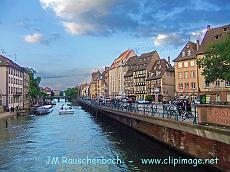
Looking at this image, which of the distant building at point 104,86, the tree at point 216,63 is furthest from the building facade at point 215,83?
the distant building at point 104,86

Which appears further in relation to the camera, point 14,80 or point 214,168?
point 14,80

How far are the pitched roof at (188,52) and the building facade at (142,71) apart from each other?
19.3 metres

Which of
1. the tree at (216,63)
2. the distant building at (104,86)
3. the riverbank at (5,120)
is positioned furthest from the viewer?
the distant building at (104,86)

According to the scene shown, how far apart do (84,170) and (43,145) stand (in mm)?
11844

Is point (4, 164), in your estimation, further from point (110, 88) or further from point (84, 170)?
point (110, 88)

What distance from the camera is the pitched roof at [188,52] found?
8156 cm

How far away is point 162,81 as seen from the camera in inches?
3656

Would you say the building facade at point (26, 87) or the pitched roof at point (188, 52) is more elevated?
the pitched roof at point (188, 52)

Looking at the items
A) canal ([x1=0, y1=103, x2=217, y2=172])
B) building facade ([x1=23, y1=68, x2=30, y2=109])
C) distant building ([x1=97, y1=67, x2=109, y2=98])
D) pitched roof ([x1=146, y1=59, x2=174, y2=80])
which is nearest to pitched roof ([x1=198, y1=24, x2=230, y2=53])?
pitched roof ([x1=146, y1=59, x2=174, y2=80])

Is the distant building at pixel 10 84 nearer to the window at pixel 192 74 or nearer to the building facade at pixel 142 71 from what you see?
the building facade at pixel 142 71

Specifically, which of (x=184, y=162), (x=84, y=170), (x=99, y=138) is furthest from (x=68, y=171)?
(x=99, y=138)

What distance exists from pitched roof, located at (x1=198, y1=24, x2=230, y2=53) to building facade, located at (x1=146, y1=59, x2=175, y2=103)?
71.7ft

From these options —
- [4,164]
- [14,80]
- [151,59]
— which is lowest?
[4,164]

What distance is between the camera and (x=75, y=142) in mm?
33656
